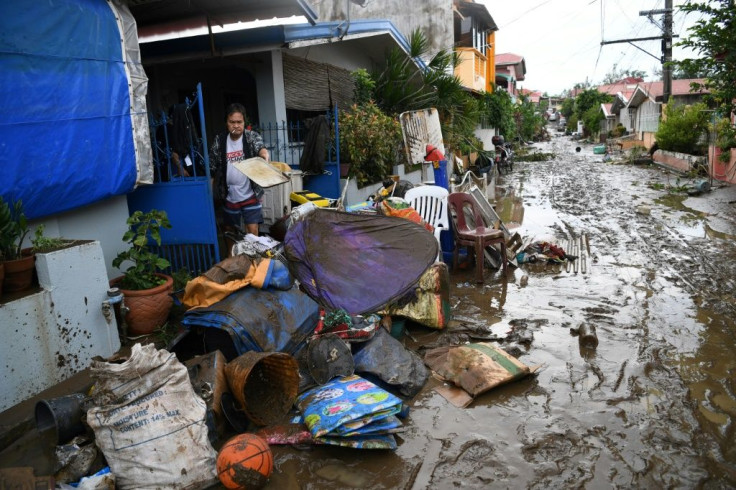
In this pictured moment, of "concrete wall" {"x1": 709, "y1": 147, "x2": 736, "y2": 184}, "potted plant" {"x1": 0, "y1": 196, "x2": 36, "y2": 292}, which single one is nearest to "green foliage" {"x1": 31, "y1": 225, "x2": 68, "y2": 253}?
"potted plant" {"x1": 0, "y1": 196, "x2": 36, "y2": 292}

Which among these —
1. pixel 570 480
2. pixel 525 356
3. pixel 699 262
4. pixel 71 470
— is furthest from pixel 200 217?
pixel 699 262

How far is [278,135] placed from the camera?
8.58m

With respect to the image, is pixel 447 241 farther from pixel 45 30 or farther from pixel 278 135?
pixel 45 30

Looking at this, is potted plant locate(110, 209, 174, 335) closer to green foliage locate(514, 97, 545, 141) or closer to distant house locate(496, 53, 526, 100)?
green foliage locate(514, 97, 545, 141)

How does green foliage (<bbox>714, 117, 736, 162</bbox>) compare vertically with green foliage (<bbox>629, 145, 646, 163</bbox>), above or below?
above

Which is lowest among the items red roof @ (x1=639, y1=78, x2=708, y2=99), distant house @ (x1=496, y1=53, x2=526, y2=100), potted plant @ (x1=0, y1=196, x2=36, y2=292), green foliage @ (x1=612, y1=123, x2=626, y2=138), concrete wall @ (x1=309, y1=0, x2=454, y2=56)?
potted plant @ (x1=0, y1=196, x2=36, y2=292)

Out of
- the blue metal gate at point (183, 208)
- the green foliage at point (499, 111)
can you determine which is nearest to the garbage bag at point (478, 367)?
the blue metal gate at point (183, 208)

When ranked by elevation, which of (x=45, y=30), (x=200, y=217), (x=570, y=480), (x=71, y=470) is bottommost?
(x=570, y=480)

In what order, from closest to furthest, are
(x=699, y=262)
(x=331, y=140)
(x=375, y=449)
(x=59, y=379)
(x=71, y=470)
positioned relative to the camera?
(x=71, y=470) < (x=375, y=449) < (x=59, y=379) < (x=699, y=262) < (x=331, y=140)

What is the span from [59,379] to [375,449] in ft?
7.63

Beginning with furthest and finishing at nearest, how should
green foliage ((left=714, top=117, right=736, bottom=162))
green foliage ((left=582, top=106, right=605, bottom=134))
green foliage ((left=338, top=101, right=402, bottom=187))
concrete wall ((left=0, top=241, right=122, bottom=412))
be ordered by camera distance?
green foliage ((left=582, top=106, right=605, bottom=134)) < green foliage ((left=714, top=117, right=736, bottom=162)) < green foliage ((left=338, top=101, right=402, bottom=187)) < concrete wall ((left=0, top=241, right=122, bottom=412))

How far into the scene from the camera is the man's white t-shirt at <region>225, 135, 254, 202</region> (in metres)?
5.66

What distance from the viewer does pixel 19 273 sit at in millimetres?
3564

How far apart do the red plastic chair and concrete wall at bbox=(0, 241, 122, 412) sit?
14.2ft
